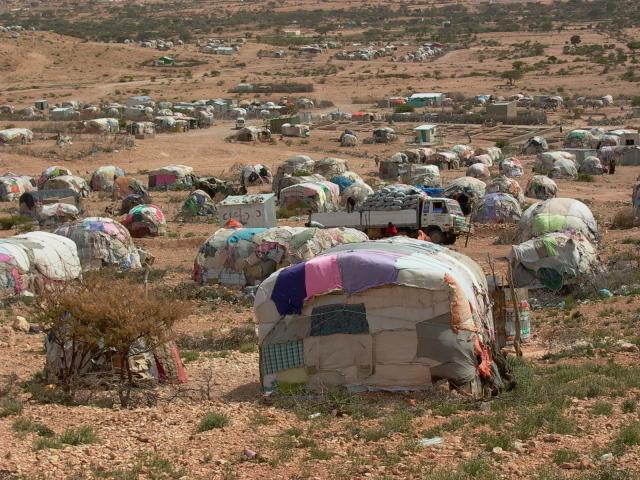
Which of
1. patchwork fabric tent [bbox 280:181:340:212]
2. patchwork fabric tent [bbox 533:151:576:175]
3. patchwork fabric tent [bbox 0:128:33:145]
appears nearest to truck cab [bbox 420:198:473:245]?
patchwork fabric tent [bbox 280:181:340:212]

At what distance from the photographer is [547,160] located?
4669cm

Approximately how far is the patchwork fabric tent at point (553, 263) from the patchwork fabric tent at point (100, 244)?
31.1ft

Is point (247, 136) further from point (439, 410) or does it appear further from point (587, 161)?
point (439, 410)

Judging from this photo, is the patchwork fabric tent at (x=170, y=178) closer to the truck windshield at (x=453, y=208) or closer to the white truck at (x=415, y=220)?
the white truck at (x=415, y=220)

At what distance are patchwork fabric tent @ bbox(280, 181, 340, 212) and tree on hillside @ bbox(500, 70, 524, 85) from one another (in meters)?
53.3

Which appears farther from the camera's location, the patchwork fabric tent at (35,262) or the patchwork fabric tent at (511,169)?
the patchwork fabric tent at (511,169)

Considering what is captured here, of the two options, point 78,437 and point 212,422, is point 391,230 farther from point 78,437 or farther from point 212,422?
point 78,437

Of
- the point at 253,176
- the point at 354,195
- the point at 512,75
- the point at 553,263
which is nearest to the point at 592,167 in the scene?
the point at 354,195

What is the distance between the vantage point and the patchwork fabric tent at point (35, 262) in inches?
889

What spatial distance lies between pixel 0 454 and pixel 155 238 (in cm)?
2071

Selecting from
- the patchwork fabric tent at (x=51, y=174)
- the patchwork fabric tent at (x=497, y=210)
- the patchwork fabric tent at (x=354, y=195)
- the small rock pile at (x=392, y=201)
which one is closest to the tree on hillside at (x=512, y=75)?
the patchwork fabric tent at (x=51, y=174)

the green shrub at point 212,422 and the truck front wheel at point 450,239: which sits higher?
the green shrub at point 212,422

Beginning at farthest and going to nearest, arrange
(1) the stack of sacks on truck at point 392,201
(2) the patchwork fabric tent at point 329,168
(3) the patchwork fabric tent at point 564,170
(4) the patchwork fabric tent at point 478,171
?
(3) the patchwork fabric tent at point 564,170, (4) the patchwork fabric tent at point 478,171, (2) the patchwork fabric tent at point 329,168, (1) the stack of sacks on truck at point 392,201

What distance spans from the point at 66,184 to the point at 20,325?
73.7 ft
